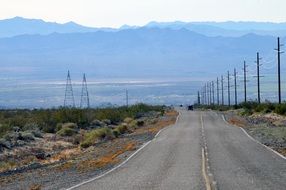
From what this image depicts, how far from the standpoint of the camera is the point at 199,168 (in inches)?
969

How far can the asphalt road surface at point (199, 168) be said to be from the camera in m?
20.1

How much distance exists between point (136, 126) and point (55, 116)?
7.61 meters

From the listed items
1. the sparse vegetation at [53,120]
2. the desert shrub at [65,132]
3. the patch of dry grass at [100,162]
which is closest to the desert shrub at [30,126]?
the sparse vegetation at [53,120]

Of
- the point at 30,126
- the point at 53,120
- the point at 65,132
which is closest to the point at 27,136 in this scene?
the point at 65,132

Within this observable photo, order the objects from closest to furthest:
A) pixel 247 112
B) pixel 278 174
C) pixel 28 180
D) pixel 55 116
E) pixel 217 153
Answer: pixel 278 174 < pixel 28 180 < pixel 217 153 < pixel 55 116 < pixel 247 112

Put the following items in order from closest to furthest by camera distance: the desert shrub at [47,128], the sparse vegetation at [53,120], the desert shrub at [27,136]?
1. the desert shrub at [27,136]
2. the sparse vegetation at [53,120]
3. the desert shrub at [47,128]

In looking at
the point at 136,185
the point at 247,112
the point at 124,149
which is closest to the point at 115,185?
the point at 136,185

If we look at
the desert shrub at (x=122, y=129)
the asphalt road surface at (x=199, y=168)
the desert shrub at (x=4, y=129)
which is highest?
the asphalt road surface at (x=199, y=168)

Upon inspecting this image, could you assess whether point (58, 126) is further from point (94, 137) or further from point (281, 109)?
point (281, 109)

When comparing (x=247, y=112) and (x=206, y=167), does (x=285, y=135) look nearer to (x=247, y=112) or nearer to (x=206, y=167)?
(x=206, y=167)

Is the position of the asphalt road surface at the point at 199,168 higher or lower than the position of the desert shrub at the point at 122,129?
higher

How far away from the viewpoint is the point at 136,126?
6266 cm

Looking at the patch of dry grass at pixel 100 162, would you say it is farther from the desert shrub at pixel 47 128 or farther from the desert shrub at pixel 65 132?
the desert shrub at pixel 47 128

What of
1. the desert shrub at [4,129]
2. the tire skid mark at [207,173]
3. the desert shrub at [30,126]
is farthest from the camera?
the desert shrub at [30,126]
